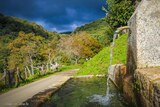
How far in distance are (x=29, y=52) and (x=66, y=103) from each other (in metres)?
35.2

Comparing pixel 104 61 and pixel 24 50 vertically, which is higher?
pixel 24 50

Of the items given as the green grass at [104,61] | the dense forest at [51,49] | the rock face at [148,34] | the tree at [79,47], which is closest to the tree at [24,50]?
the dense forest at [51,49]

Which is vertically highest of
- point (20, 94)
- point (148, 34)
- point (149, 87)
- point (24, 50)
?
point (24, 50)

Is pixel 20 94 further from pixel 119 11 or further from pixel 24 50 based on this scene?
pixel 24 50

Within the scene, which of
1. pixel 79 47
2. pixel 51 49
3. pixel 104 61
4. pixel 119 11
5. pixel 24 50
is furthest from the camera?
pixel 79 47

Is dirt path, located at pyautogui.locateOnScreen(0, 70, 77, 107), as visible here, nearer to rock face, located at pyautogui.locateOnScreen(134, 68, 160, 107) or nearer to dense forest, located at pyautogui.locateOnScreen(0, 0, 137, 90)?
rock face, located at pyautogui.locateOnScreen(134, 68, 160, 107)

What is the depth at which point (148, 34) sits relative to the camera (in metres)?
6.34

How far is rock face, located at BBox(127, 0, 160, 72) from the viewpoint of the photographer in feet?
20.6

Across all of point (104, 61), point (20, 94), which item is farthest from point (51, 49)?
point (20, 94)

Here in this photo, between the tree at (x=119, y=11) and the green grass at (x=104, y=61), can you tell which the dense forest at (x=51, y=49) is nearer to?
the tree at (x=119, y=11)

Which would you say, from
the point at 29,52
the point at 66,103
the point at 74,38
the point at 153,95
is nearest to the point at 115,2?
the point at 29,52

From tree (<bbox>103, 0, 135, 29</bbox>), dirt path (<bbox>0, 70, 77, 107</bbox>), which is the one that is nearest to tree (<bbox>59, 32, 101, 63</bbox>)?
tree (<bbox>103, 0, 135, 29</bbox>)

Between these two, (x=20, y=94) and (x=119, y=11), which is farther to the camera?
(x=119, y=11)

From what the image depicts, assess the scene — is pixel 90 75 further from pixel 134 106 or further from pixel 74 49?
pixel 74 49
